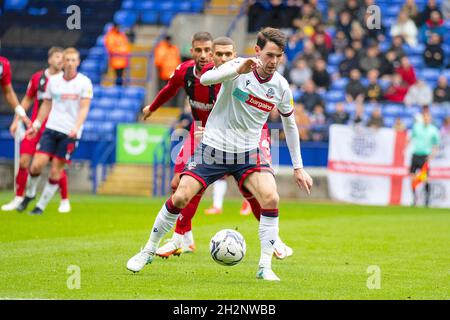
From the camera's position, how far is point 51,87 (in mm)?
16875

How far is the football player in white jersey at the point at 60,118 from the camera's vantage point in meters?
16.7

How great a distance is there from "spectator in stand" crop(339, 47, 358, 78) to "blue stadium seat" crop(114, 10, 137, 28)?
747cm

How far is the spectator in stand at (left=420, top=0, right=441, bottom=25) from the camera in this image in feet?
86.4

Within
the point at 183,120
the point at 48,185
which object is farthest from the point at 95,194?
the point at 48,185

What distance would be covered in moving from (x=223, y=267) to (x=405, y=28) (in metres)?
17.4

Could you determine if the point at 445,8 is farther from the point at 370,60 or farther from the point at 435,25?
the point at 370,60

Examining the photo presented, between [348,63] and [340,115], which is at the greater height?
[348,63]

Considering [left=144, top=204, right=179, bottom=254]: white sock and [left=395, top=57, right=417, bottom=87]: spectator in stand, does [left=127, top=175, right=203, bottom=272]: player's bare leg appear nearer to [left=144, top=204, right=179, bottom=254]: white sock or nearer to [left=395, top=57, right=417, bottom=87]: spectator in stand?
[left=144, top=204, right=179, bottom=254]: white sock

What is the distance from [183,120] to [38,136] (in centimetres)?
448

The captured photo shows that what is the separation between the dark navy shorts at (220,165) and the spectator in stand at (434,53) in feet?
55.9

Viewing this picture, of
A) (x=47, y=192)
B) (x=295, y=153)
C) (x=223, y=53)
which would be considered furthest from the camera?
(x=47, y=192)

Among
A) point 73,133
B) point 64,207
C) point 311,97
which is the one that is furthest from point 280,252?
point 311,97

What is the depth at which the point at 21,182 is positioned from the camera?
58.4 feet
